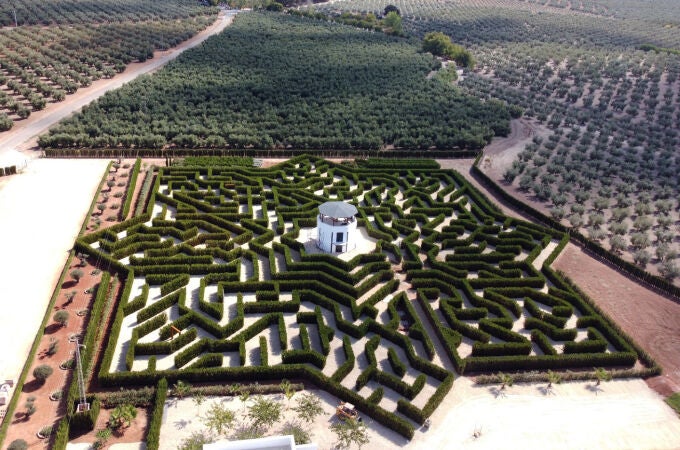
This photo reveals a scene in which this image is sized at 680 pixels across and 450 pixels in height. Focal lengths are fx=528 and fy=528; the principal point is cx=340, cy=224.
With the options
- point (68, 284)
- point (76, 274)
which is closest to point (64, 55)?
point (76, 274)

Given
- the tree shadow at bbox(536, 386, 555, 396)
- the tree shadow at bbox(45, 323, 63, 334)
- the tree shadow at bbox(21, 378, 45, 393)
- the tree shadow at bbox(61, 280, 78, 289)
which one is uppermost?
the tree shadow at bbox(61, 280, 78, 289)

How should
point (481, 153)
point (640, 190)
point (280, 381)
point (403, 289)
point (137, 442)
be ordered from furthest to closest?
point (481, 153)
point (640, 190)
point (403, 289)
point (280, 381)
point (137, 442)

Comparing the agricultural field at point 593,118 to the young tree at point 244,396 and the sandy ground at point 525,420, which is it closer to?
the sandy ground at point 525,420

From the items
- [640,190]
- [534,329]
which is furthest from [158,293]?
[640,190]

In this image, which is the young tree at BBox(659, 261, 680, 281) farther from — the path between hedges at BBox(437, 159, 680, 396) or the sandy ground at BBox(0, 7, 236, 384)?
the sandy ground at BBox(0, 7, 236, 384)

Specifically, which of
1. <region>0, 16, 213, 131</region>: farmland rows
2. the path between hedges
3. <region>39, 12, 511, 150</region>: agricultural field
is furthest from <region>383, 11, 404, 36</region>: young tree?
the path between hedges

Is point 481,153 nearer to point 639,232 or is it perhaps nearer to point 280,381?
point 639,232
